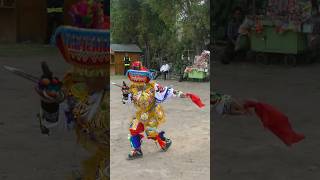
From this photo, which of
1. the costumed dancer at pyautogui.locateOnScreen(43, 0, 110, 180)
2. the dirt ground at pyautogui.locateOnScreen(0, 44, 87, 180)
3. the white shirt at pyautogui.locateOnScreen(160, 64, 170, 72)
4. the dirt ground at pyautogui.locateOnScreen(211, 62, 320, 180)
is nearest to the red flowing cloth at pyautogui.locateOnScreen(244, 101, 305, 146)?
the dirt ground at pyautogui.locateOnScreen(211, 62, 320, 180)

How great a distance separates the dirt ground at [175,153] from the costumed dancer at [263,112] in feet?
1.36

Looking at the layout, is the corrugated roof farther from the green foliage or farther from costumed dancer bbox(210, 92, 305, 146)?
costumed dancer bbox(210, 92, 305, 146)

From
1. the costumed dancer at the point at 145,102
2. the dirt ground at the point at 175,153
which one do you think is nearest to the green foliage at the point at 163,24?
the costumed dancer at the point at 145,102

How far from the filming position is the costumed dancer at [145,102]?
5.20 ft

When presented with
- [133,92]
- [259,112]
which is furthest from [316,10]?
[259,112]

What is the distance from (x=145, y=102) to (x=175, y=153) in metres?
0.80

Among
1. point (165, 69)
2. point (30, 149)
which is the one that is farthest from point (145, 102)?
point (30, 149)

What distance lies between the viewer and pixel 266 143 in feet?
12.4

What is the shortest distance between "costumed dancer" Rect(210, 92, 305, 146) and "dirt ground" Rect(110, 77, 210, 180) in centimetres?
41

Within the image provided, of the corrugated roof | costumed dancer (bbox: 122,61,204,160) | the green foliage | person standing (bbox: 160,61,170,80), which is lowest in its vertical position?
costumed dancer (bbox: 122,61,204,160)

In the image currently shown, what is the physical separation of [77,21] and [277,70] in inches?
266

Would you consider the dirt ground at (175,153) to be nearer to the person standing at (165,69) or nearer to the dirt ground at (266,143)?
the dirt ground at (266,143)

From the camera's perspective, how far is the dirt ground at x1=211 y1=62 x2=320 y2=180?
3.10m

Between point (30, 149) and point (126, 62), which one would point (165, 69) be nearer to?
point (126, 62)
